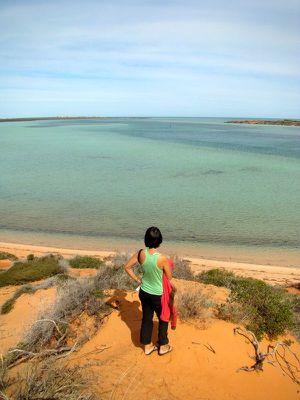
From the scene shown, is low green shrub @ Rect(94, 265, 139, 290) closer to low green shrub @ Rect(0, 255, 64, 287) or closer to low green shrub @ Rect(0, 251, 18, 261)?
low green shrub @ Rect(0, 255, 64, 287)

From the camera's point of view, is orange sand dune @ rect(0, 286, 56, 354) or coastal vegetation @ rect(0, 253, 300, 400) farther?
orange sand dune @ rect(0, 286, 56, 354)

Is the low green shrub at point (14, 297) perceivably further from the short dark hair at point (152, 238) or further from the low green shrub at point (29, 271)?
the short dark hair at point (152, 238)

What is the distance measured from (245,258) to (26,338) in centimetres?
977

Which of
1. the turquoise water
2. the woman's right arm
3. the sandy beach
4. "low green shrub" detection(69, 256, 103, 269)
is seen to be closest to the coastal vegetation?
the woman's right arm

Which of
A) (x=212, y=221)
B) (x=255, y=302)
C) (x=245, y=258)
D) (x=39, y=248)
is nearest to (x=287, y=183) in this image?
(x=212, y=221)

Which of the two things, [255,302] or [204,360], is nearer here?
[204,360]

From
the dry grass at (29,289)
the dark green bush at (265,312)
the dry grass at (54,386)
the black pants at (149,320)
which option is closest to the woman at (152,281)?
the black pants at (149,320)

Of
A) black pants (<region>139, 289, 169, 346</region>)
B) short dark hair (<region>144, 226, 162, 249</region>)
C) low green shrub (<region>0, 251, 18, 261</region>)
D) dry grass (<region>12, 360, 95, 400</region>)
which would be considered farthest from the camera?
low green shrub (<region>0, 251, 18, 261</region>)

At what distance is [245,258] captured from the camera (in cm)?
1276

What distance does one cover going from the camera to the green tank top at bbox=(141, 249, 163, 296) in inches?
164

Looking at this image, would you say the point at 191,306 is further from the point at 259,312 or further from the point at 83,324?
the point at 83,324

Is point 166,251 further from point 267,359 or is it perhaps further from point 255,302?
point 267,359

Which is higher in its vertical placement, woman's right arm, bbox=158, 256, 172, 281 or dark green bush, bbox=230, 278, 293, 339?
woman's right arm, bbox=158, 256, 172, 281

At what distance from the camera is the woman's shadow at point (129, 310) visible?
5117 millimetres
